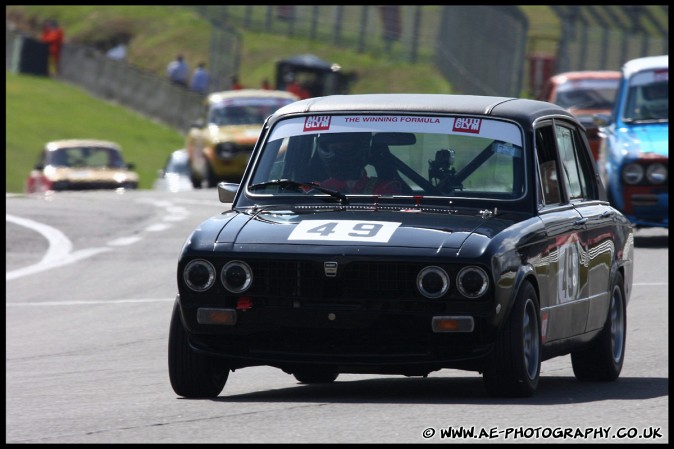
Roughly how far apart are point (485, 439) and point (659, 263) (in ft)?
35.2

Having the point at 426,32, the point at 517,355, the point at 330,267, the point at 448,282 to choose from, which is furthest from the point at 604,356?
the point at 426,32

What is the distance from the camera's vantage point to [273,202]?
356 inches

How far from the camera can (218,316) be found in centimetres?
812

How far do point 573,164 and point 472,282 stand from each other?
2262mm

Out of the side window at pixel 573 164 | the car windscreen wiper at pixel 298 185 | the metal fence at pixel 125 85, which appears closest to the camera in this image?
the car windscreen wiper at pixel 298 185

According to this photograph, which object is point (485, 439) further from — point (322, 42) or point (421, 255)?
point (322, 42)

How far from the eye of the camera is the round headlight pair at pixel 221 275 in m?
8.09

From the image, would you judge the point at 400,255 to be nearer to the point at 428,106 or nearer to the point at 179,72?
the point at 428,106

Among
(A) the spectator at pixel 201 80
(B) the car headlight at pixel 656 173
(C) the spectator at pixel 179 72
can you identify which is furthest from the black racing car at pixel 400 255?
(C) the spectator at pixel 179 72

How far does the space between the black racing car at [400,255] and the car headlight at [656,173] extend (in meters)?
8.77

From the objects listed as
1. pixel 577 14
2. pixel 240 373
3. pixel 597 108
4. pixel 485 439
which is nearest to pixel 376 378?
pixel 240 373

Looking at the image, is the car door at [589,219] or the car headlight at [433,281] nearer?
the car headlight at [433,281]

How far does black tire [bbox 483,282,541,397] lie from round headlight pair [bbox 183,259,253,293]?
119cm

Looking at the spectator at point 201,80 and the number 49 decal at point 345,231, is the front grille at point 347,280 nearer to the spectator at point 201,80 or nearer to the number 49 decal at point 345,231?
the number 49 decal at point 345,231
